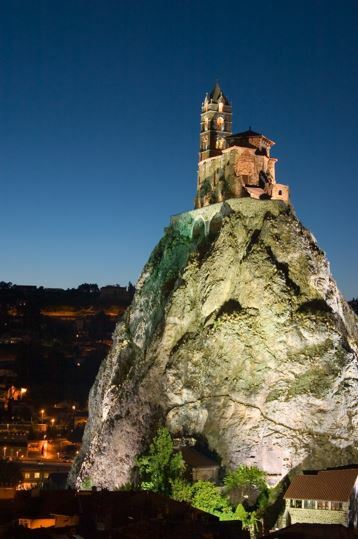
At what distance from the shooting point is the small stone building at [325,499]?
64250 millimetres

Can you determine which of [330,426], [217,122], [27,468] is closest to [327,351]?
[330,426]

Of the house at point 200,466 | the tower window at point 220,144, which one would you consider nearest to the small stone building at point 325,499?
the house at point 200,466

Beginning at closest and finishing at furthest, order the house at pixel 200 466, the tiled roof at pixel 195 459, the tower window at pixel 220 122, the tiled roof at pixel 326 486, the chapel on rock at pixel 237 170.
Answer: the tiled roof at pixel 326 486
the house at pixel 200 466
the tiled roof at pixel 195 459
the chapel on rock at pixel 237 170
the tower window at pixel 220 122

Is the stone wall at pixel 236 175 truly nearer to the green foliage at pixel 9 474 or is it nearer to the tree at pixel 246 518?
the tree at pixel 246 518

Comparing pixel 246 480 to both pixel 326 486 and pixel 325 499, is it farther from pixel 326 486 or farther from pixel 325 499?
pixel 325 499

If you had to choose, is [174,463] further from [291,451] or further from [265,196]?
[265,196]

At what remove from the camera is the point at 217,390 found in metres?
85.1

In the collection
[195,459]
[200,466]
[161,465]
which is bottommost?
[200,466]

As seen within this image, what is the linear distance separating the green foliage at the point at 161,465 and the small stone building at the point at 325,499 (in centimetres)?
1219

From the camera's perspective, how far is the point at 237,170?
10175 centimetres

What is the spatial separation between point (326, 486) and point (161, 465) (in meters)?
17.5

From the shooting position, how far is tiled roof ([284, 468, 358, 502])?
213 ft

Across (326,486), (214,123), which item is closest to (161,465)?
(326,486)

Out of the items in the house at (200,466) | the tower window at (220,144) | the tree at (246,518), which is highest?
the tower window at (220,144)
